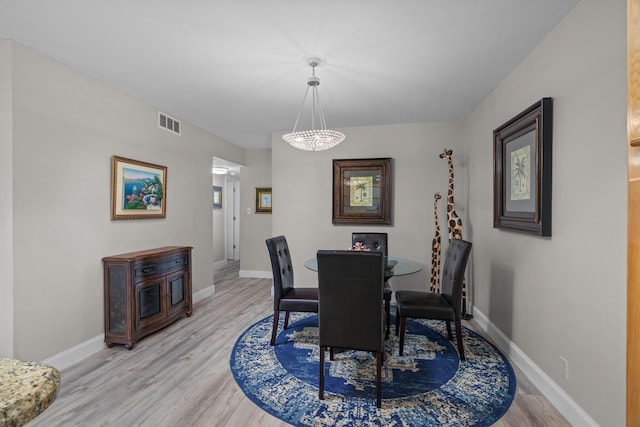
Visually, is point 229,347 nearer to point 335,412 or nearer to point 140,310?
point 140,310

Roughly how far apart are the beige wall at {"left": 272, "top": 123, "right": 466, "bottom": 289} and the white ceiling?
892mm

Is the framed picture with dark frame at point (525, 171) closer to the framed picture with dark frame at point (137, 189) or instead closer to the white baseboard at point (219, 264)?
the framed picture with dark frame at point (137, 189)

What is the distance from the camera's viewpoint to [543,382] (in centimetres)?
221

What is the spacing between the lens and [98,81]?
2.94 m

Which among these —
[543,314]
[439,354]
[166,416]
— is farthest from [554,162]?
[166,416]

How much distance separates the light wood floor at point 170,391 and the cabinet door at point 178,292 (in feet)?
0.90

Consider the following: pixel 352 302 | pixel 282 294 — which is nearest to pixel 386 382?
pixel 352 302

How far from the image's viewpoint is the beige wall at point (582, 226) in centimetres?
158

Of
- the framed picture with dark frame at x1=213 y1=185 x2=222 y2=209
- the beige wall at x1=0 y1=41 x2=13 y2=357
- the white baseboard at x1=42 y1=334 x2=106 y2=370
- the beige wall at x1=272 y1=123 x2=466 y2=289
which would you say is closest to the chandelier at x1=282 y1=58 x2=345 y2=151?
the beige wall at x1=272 y1=123 x2=466 y2=289

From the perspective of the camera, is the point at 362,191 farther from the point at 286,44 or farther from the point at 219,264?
the point at 219,264

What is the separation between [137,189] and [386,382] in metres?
3.19

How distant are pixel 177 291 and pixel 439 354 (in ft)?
9.69

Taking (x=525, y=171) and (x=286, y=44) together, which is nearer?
(x=286, y=44)

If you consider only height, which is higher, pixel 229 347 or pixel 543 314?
pixel 543 314
